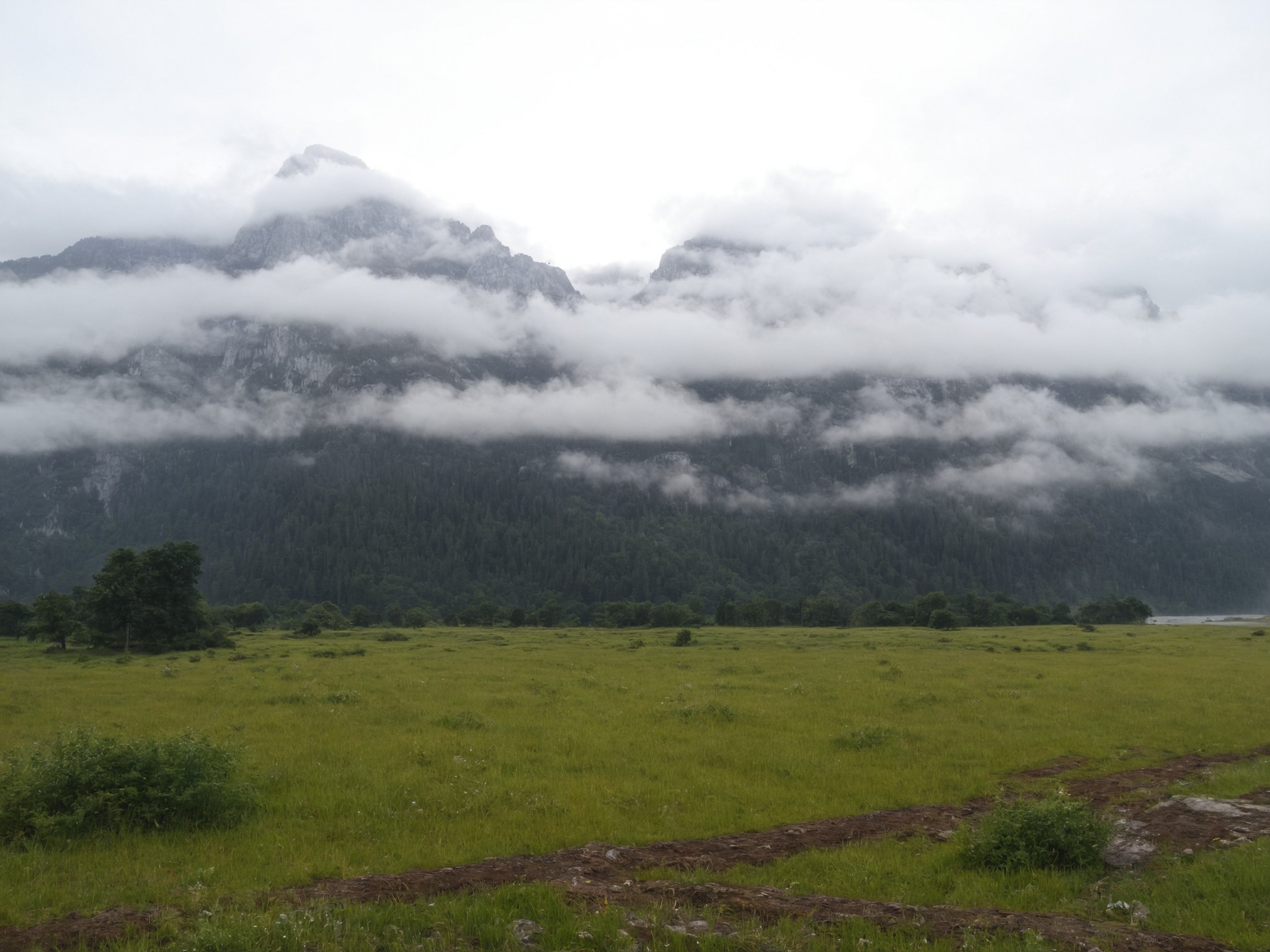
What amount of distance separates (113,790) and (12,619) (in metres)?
96.2

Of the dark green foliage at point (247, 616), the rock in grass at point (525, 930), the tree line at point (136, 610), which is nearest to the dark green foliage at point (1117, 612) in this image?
the tree line at point (136, 610)

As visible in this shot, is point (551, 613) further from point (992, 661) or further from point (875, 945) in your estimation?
point (875, 945)

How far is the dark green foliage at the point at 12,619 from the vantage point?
86562 millimetres

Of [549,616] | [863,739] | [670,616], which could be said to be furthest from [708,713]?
[549,616]

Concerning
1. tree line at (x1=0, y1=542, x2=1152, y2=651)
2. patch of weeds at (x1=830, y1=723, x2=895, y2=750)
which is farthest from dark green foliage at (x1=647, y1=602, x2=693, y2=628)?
patch of weeds at (x1=830, y1=723, x2=895, y2=750)

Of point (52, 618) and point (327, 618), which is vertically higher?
point (52, 618)

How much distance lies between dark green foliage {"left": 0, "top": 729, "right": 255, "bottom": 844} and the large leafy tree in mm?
62315

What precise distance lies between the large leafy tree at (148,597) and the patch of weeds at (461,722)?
55586 mm

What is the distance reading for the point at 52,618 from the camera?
66625 mm

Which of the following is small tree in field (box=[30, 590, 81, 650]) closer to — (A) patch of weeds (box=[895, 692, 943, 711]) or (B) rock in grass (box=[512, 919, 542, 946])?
(A) patch of weeds (box=[895, 692, 943, 711])

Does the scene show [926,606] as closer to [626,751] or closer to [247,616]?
[626,751]

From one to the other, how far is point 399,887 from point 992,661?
48.7m

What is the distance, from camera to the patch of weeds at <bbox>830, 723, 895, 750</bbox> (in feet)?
80.7

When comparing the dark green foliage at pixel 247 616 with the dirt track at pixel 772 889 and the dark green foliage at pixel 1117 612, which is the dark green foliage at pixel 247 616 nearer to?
the dirt track at pixel 772 889
